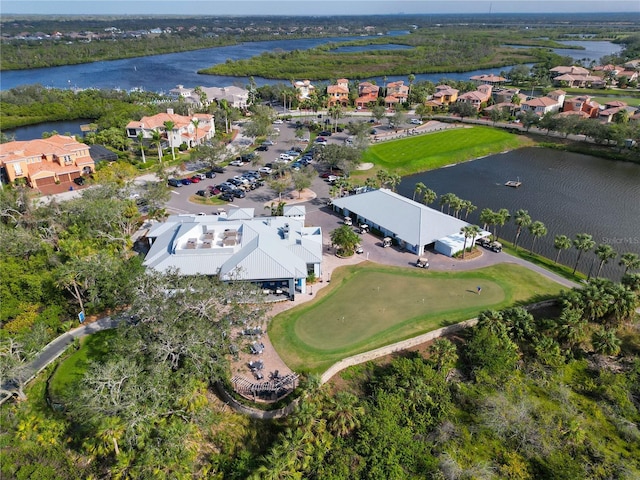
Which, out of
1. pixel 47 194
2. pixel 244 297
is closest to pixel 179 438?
pixel 244 297

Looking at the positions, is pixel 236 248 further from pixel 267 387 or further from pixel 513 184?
pixel 513 184

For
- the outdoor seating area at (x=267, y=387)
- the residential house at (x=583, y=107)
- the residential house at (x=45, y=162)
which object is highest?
the residential house at (x=583, y=107)

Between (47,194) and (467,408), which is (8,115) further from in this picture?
(467,408)

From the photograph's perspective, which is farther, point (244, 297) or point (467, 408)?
point (244, 297)

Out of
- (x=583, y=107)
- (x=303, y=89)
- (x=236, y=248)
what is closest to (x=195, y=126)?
(x=236, y=248)


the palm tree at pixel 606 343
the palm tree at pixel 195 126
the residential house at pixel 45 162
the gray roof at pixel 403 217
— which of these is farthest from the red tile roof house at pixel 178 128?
the palm tree at pixel 606 343

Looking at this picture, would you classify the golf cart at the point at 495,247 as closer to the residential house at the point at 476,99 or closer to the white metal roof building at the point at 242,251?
the white metal roof building at the point at 242,251

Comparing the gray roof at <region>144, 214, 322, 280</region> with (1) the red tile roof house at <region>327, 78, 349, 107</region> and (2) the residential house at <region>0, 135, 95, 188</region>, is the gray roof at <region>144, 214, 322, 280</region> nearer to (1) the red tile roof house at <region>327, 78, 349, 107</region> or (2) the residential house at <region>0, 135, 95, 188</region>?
(2) the residential house at <region>0, 135, 95, 188</region>

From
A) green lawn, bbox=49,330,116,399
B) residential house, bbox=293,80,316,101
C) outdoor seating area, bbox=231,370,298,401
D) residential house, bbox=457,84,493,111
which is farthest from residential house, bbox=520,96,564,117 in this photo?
green lawn, bbox=49,330,116,399
